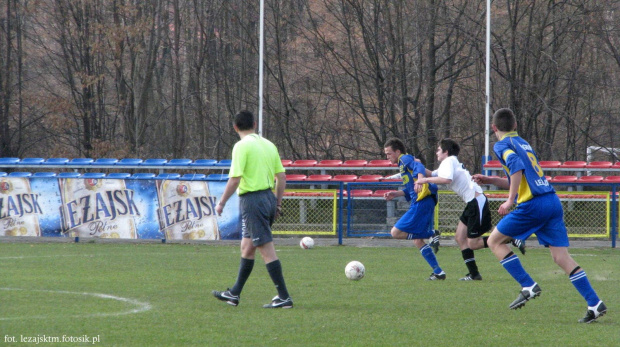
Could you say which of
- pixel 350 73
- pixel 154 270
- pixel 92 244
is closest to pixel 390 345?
pixel 154 270

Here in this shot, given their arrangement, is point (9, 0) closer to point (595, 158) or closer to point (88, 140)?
point (88, 140)

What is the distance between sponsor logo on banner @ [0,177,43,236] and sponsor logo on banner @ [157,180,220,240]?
277 centimetres

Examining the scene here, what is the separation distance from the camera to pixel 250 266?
781cm

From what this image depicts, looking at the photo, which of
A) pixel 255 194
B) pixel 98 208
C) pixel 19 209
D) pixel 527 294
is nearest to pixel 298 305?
pixel 255 194

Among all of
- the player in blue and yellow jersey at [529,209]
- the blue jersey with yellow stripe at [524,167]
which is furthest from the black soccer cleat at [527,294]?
the blue jersey with yellow stripe at [524,167]

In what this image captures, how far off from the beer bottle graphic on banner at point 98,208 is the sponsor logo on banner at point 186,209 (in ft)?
2.12

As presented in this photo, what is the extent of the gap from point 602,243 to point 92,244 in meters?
11.4

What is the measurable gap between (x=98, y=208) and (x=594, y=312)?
1243 centimetres

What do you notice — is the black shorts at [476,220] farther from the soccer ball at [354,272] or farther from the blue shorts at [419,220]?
the soccer ball at [354,272]

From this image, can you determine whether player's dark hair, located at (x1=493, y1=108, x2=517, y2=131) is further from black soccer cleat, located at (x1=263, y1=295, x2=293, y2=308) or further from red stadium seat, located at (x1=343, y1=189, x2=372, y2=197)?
red stadium seat, located at (x1=343, y1=189, x2=372, y2=197)

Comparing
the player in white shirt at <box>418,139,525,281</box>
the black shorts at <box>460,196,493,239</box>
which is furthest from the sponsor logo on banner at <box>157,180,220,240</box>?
the black shorts at <box>460,196,493,239</box>

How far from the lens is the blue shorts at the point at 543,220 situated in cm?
705

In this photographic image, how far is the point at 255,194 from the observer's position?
7566 millimetres

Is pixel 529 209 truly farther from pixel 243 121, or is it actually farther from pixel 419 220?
pixel 419 220
